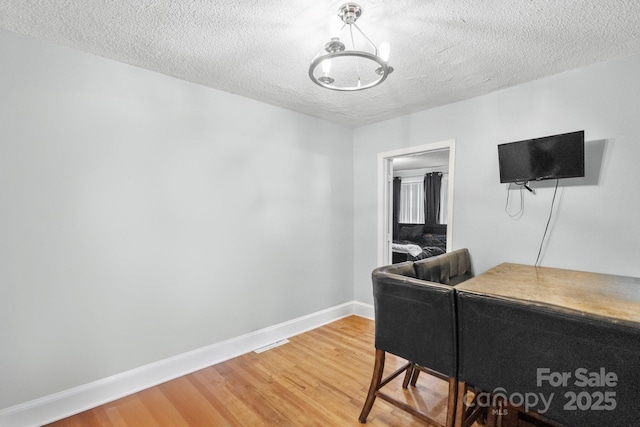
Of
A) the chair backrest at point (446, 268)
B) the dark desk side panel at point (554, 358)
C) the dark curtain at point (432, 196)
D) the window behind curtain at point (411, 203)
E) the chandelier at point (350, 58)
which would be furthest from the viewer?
the window behind curtain at point (411, 203)

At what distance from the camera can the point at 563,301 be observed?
1.42m

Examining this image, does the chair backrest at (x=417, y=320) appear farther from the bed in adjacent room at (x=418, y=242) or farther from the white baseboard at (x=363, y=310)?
the bed in adjacent room at (x=418, y=242)

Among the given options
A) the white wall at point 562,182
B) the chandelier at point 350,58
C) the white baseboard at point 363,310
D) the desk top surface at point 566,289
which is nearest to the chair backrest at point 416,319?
the desk top surface at point 566,289

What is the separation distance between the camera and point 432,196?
728 centimetres

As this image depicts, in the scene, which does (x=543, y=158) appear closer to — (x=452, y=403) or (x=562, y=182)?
(x=562, y=182)

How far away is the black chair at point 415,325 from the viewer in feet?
4.75

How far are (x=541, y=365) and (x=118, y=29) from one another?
2837 mm

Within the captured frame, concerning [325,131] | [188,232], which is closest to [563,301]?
[188,232]

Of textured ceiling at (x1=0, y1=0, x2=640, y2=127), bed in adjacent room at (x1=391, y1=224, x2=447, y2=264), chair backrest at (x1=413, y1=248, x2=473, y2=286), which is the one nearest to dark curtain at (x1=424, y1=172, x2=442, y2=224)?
bed in adjacent room at (x1=391, y1=224, x2=447, y2=264)

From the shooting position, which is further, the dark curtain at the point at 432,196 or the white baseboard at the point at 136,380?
the dark curtain at the point at 432,196

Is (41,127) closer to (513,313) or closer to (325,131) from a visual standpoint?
(325,131)

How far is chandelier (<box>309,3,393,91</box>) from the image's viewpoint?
4.67 ft

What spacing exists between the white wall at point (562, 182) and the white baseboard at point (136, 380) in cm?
221

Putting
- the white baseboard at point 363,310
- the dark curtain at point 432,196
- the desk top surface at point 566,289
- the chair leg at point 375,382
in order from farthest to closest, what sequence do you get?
1. the dark curtain at point 432,196
2. the white baseboard at point 363,310
3. the chair leg at point 375,382
4. the desk top surface at point 566,289
